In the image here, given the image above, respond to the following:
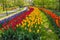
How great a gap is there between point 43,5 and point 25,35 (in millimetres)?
63642

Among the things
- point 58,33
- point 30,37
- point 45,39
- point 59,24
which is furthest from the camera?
point 59,24

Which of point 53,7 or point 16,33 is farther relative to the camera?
point 53,7

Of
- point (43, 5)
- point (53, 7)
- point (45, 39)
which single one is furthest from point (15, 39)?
point (43, 5)

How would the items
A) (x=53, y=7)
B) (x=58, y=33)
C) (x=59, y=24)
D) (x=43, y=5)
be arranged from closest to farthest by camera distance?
(x=58, y=33), (x=59, y=24), (x=53, y=7), (x=43, y=5)

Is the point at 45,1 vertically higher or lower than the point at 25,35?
lower

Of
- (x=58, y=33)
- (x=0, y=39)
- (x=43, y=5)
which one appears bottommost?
(x=43, y=5)

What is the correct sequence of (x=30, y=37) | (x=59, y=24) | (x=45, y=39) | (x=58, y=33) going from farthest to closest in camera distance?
1. (x=59, y=24)
2. (x=58, y=33)
3. (x=45, y=39)
4. (x=30, y=37)

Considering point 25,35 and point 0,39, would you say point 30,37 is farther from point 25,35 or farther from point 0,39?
point 0,39

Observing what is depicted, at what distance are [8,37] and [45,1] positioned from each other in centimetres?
6248

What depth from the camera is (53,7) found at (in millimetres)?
65938

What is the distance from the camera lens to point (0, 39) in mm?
7422

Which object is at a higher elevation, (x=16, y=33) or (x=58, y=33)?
(x=16, y=33)

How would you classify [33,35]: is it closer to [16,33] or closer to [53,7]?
[16,33]

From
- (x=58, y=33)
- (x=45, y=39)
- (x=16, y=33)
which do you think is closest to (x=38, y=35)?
(x=16, y=33)
